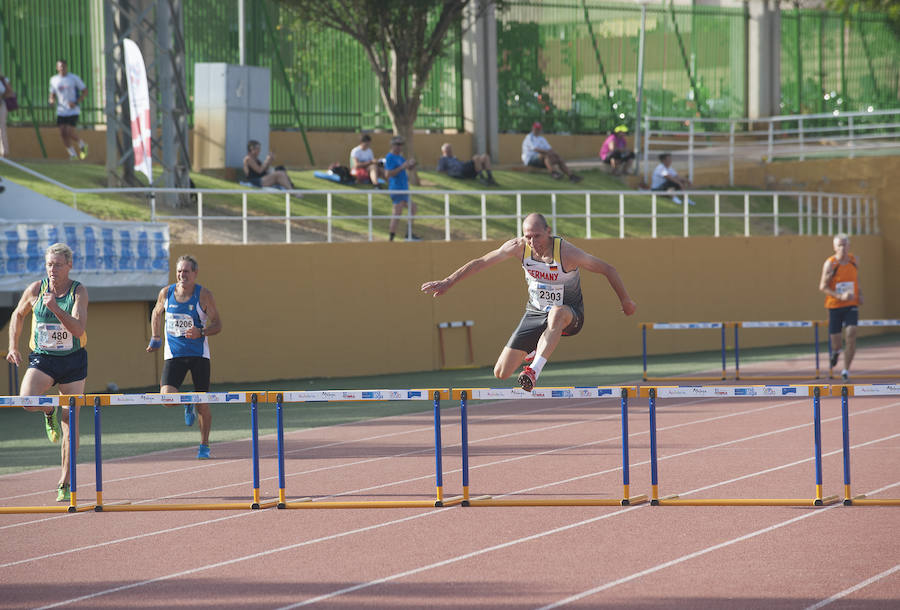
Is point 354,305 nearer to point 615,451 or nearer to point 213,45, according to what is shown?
point 615,451

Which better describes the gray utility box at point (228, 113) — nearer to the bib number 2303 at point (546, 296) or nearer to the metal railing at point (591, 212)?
the metal railing at point (591, 212)

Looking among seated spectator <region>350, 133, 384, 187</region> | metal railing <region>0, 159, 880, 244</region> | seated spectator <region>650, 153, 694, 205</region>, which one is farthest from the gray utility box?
seated spectator <region>650, 153, 694, 205</region>

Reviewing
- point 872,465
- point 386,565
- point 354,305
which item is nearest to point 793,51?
point 354,305

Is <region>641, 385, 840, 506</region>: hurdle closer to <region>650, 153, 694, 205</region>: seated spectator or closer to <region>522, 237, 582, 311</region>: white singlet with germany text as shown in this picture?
<region>522, 237, 582, 311</region>: white singlet with germany text

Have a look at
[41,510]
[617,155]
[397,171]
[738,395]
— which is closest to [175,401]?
[41,510]

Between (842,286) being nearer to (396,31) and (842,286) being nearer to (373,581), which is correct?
(373,581)

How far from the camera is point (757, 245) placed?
24.5 metres

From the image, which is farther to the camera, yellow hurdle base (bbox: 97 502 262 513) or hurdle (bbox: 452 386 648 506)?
yellow hurdle base (bbox: 97 502 262 513)

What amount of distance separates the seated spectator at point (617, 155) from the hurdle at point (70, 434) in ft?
74.7

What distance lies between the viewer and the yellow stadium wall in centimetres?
Answer: 1880

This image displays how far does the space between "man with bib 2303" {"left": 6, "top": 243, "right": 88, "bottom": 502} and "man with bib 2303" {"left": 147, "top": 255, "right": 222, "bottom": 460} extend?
1416 millimetres

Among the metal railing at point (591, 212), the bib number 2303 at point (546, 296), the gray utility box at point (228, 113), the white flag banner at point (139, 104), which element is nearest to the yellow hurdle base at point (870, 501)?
the bib number 2303 at point (546, 296)

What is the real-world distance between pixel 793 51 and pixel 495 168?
1440 centimetres

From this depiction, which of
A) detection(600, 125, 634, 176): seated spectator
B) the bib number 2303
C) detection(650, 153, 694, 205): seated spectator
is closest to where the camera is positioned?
the bib number 2303
